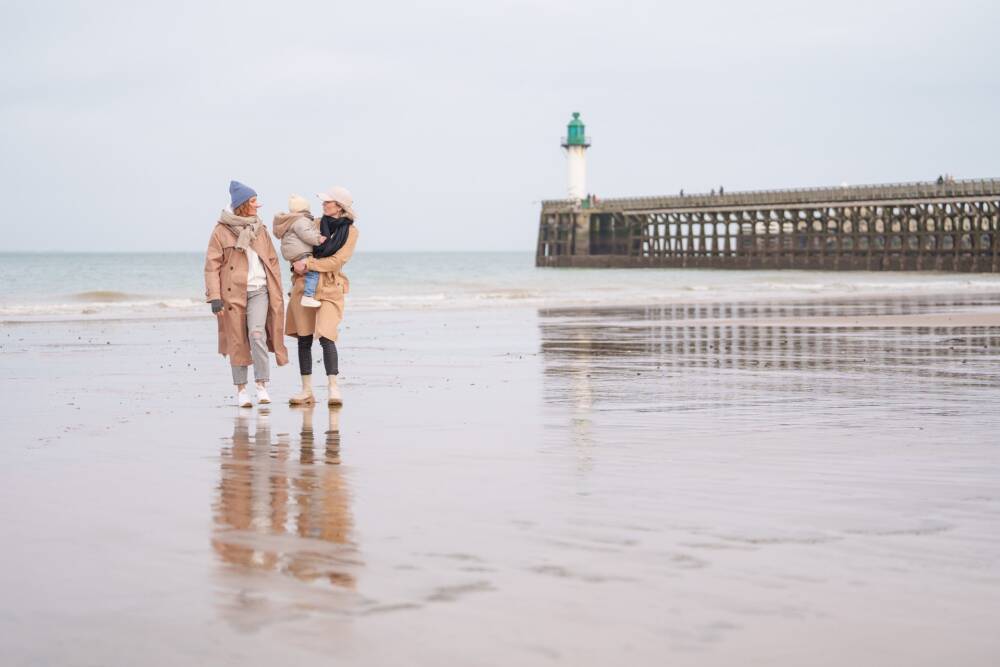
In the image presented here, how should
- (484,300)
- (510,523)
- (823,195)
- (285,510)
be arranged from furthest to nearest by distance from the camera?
(823,195) < (484,300) < (285,510) < (510,523)

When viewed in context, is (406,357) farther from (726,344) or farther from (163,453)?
(163,453)

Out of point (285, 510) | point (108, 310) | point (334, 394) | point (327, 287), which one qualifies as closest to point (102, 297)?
point (108, 310)

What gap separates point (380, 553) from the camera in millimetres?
4238

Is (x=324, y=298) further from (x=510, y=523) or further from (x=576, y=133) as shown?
(x=576, y=133)

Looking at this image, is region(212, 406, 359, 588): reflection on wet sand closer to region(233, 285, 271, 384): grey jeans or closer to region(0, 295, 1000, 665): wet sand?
region(0, 295, 1000, 665): wet sand

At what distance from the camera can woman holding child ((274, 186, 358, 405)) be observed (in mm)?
8922

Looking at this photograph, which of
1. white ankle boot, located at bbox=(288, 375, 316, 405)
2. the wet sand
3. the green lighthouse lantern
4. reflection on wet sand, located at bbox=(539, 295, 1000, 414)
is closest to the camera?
the wet sand

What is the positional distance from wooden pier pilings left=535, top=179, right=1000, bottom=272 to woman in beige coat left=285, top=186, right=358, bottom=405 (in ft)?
167

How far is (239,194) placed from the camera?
8.91 m

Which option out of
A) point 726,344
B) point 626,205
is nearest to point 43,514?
point 726,344

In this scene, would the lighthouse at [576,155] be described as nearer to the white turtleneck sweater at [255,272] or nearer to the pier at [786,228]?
the pier at [786,228]

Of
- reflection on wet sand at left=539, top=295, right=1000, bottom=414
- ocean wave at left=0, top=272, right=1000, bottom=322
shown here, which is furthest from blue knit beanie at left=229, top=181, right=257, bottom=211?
ocean wave at left=0, top=272, right=1000, bottom=322

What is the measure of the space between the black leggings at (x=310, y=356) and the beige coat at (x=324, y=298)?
5cm

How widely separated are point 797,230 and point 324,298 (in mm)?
58353
